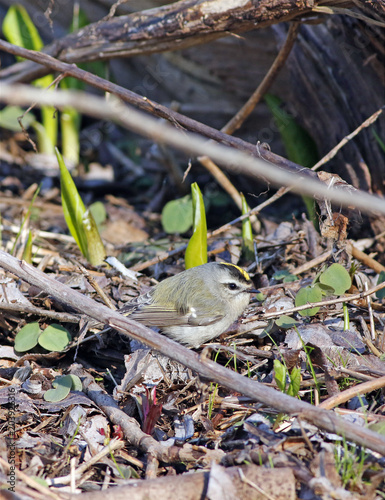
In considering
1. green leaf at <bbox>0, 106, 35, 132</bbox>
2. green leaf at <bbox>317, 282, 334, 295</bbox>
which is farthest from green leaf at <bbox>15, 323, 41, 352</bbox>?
green leaf at <bbox>0, 106, 35, 132</bbox>

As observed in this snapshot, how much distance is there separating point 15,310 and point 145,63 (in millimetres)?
4747

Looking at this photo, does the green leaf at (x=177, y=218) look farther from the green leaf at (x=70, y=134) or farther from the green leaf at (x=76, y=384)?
the green leaf at (x=70, y=134)

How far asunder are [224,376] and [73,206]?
241cm

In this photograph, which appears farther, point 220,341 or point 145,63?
point 145,63

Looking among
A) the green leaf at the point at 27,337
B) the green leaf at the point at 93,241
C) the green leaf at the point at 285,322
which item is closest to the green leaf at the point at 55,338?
the green leaf at the point at 27,337

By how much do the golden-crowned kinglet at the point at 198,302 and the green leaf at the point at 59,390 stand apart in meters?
0.66

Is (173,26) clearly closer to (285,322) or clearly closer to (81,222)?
(81,222)

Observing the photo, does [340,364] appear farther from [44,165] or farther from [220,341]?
[44,165]

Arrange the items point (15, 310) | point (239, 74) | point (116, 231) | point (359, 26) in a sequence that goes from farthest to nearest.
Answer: point (239, 74) → point (116, 231) → point (359, 26) → point (15, 310)

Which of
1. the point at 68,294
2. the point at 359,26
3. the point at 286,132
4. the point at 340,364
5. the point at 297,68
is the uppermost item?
the point at 359,26

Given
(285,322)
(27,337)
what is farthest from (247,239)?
(27,337)

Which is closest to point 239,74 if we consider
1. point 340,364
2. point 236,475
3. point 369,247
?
point 369,247

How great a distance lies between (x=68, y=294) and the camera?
9.07 ft

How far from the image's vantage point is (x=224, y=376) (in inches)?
93.0
